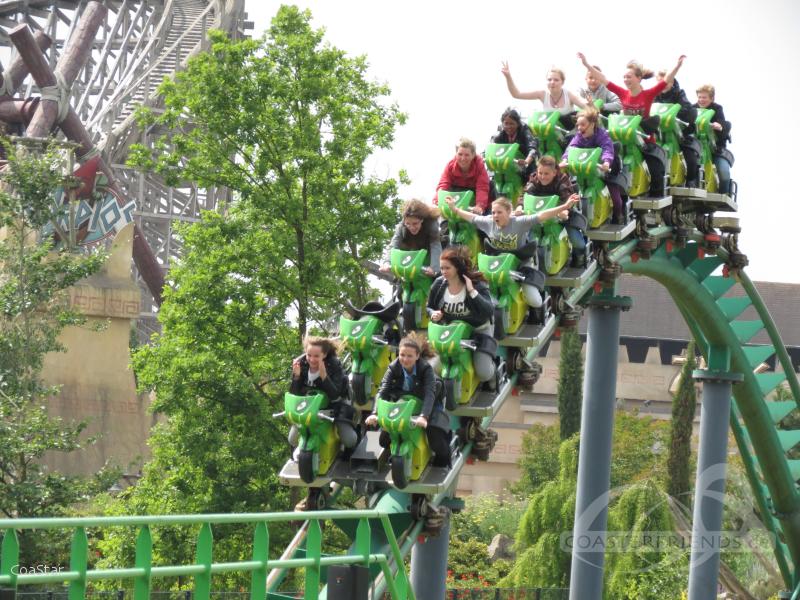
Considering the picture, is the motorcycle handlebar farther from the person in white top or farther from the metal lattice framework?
the metal lattice framework

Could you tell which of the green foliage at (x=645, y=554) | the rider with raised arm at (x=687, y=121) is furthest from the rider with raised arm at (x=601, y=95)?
the green foliage at (x=645, y=554)

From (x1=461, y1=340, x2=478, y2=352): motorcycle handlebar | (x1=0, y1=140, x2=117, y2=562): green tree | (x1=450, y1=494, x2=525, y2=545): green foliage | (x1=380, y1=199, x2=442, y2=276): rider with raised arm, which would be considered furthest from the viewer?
(x1=450, y1=494, x2=525, y2=545): green foliage

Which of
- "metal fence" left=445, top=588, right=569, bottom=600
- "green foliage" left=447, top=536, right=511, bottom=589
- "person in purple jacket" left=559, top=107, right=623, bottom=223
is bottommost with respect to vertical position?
"green foliage" left=447, top=536, right=511, bottom=589

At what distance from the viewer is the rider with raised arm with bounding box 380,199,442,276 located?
10031 mm

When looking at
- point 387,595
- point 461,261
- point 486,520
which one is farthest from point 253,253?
point 486,520

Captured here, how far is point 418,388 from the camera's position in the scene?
8.76 m

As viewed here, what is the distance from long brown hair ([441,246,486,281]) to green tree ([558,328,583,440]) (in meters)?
19.1

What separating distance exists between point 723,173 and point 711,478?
9.85ft

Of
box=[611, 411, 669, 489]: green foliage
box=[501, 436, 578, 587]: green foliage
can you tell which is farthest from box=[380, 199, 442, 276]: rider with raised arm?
box=[611, 411, 669, 489]: green foliage

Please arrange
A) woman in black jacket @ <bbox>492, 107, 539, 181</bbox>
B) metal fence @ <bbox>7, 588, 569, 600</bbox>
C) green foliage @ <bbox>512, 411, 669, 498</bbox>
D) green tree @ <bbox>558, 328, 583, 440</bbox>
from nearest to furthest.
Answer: woman in black jacket @ <bbox>492, 107, 539, 181</bbox>
metal fence @ <bbox>7, 588, 569, 600</bbox>
green foliage @ <bbox>512, 411, 669, 498</bbox>
green tree @ <bbox>558, 328, 583, 440</bbox>

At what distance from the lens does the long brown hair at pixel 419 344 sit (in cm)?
873

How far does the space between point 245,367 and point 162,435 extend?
1227 mm

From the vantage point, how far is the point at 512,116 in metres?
11.4

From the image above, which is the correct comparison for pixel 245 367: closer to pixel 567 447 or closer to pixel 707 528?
pixel 707 528
